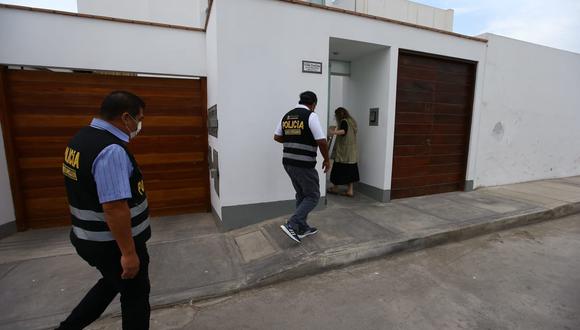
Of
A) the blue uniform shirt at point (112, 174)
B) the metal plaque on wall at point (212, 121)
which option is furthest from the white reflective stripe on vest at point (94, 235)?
the metal plaque on wall at point (212, 121)

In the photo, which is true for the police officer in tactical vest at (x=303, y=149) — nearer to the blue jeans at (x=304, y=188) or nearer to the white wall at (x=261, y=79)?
the blue jeans at (x=304, y=188)

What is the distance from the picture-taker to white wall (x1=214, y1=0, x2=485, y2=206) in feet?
12.4

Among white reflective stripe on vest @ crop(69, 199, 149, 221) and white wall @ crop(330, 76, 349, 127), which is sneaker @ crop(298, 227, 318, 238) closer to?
white reflective stripe on vest @ crop(69, 199, 149, 221)

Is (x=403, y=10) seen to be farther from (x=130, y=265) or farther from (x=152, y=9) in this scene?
(x=130, y=265)

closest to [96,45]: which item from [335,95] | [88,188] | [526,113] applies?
[88,188]

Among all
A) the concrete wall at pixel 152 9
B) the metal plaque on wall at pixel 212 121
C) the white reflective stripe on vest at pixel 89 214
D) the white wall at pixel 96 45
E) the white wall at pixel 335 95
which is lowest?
the white reflective stripe on vest at pixel 89 214

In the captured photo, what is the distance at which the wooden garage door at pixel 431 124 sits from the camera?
5.25 metres

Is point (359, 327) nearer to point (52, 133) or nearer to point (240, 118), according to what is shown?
point (240, 118)

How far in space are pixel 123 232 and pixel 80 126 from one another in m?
3.61

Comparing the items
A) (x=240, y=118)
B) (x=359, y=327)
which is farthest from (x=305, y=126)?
(x=359, y=327)

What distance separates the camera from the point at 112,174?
5.26ft

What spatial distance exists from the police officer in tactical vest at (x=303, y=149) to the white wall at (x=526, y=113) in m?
4.51

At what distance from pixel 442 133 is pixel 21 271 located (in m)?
6.68

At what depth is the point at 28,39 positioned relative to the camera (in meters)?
3.88
